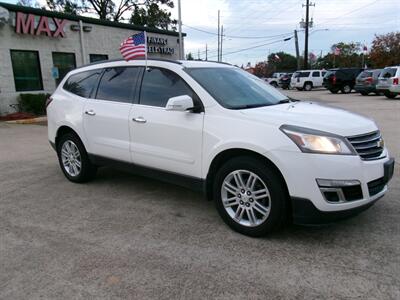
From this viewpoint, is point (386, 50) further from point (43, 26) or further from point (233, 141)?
point (233, 141)

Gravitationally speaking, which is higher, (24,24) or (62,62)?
(24,24)

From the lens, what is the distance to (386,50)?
50.9 m

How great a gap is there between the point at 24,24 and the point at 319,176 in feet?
50.1

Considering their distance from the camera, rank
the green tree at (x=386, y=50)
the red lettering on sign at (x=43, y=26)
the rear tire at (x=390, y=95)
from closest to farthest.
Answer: the red lettering on sign at (x=43, y=26) < the rear tire at (x=390, y=95) < the green tree at (x=386, y=50)

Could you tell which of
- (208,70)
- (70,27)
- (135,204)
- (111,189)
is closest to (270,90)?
(208,70)

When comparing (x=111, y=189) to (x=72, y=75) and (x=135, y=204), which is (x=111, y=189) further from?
(x=72, y=75)

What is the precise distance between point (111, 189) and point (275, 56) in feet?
328

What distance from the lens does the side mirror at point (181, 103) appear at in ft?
12.8

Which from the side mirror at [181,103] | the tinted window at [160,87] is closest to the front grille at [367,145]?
the side mirror at [181,103]

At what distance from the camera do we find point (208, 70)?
4.60 m

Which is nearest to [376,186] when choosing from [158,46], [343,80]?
[158,46]

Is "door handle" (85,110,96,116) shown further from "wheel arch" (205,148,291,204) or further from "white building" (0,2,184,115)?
"white building" (0,2,184,115)

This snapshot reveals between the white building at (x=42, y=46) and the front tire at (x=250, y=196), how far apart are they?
45.4 feet

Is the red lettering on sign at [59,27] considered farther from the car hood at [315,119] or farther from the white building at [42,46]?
the car hood at [315,119]
